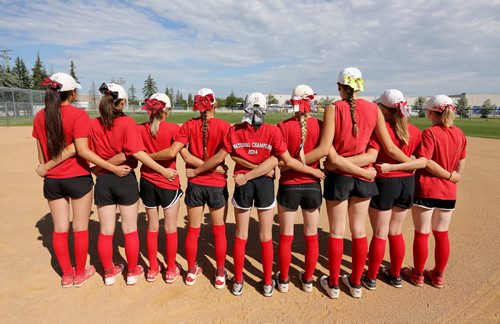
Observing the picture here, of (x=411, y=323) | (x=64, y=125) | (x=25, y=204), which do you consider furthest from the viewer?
(x=25, y=204)

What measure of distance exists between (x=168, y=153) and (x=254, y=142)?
1.01m

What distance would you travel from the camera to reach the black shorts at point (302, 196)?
3.41m

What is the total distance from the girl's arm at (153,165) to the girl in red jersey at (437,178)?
94.1 inches

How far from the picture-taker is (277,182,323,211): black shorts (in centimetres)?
341

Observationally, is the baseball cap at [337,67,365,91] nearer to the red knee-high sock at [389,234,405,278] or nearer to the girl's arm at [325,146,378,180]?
the girl's arm at [325,146,378,180]

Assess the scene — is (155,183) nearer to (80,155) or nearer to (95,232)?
(80,155)

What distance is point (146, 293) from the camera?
12.3 ft

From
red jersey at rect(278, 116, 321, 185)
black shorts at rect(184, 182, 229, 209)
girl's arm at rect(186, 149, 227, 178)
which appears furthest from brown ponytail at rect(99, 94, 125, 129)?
red jersey at rect(278, 116, 321, 185)

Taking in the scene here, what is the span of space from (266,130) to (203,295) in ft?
6.75

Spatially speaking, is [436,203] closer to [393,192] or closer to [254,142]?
[393,192]

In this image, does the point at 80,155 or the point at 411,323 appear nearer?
the point at 411,323

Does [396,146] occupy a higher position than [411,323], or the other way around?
[396,146]

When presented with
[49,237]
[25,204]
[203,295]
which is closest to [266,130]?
[203,295]

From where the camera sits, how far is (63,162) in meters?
3.56
